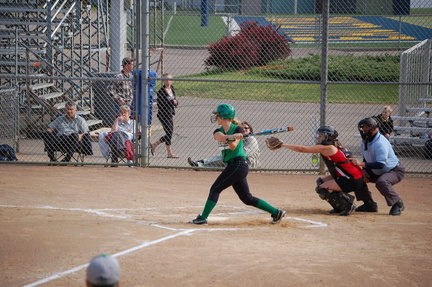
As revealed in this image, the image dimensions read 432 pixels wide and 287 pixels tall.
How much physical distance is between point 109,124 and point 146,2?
5.49 metres

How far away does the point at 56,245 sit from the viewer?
766 centimetres

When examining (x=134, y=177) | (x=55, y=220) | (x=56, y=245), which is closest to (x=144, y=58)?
(x=134, y=177)

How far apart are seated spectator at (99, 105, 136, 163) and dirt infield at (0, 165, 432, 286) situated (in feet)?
4.59

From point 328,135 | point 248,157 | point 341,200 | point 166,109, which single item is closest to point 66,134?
point 166,109

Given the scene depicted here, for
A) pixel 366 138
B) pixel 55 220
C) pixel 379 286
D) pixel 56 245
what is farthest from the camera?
pixel 366 138

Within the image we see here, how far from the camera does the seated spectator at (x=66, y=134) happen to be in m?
13.4

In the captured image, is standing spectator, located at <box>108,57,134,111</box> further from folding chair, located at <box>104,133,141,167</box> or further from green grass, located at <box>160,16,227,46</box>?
green grass, located at <box>160,16,227,46</box>

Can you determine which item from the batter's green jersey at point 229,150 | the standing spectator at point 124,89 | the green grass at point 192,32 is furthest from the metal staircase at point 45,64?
the green grass at point 192,32

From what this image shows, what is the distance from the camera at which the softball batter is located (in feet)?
28.3

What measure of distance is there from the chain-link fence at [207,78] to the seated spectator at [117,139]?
0.25 m

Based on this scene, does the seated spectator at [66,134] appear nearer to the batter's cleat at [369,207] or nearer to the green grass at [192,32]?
the batter's cleat at [369,207]

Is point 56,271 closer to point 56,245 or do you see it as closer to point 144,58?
point 56,245

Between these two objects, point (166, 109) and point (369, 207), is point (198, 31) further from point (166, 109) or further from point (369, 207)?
point (369, 207)

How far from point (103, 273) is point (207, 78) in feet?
71.2
